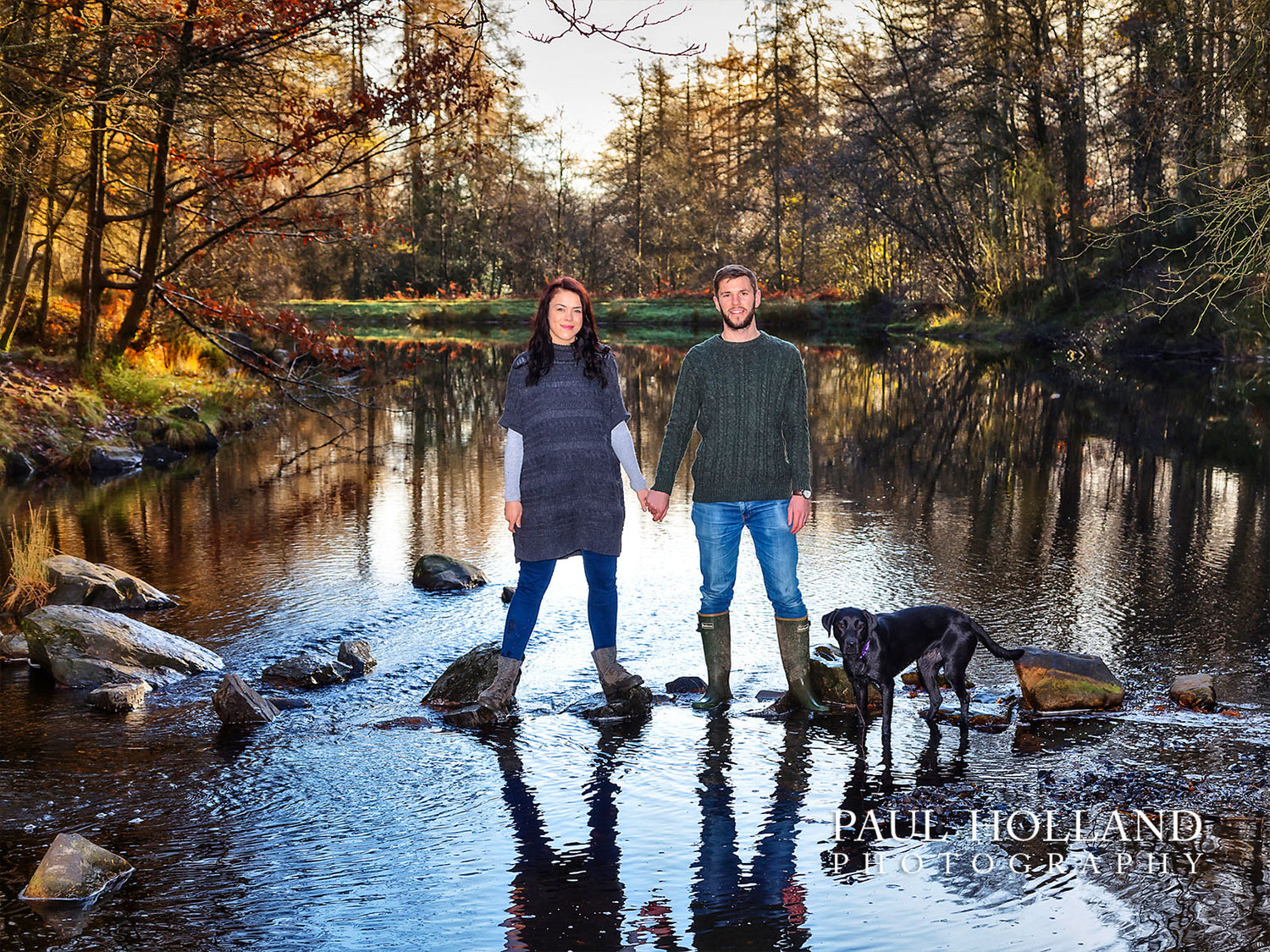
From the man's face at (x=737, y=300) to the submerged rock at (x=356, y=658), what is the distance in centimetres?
284

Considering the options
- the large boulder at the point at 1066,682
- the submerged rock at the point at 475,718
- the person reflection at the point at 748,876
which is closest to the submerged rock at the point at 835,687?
the large boulder at the point at 1066,682

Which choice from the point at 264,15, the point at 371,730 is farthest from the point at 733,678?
the point at 264,15

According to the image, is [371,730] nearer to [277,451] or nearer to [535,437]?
[535,437]

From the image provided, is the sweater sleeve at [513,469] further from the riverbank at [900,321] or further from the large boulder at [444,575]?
the riverbank at [900,321]

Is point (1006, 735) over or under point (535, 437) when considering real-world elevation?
under

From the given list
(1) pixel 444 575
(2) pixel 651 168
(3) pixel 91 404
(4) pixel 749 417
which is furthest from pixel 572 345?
(2) pixel 651 168

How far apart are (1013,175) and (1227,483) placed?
22.7m

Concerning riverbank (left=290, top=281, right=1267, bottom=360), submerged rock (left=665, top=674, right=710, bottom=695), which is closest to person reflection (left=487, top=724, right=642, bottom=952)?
submerged rock (left=665, top=674, right=710, bottom=695)

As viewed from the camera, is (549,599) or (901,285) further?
(901,285)

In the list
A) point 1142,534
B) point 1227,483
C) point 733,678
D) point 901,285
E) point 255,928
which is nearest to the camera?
point 255,928

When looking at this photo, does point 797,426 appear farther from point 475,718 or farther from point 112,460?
point 112,460

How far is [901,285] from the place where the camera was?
44.5 meters

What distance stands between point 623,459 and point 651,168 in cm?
5175

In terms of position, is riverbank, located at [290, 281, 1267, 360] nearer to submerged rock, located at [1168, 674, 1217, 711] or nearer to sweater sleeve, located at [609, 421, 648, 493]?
sweater sleeve, located at [609, 421, 648, 493]
